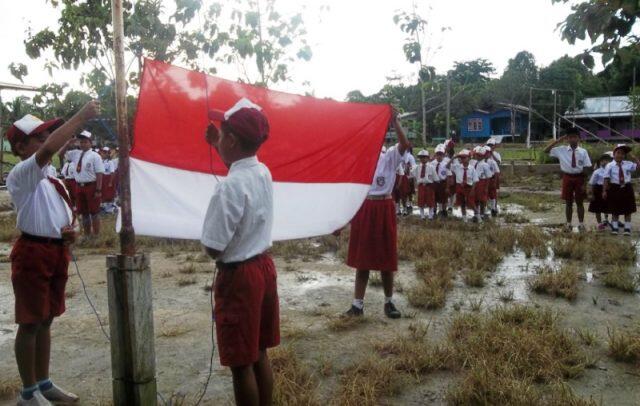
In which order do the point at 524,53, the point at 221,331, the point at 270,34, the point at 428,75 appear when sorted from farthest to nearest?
1. the point at 524,53
2. the point at 428,75
3. the point at 270,34
4. the point at 221,331

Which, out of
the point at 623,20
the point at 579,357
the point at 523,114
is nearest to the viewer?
the point at 623,20

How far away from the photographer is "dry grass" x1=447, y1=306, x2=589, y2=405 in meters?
3.63

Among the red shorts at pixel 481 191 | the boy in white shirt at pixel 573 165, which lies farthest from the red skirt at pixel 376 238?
the red shorts at pixel 481 191

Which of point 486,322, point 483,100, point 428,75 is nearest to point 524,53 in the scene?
point 483,100

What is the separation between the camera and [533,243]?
9.24 m

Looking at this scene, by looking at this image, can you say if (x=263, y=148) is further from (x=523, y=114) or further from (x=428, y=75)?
(x=523, y=114)

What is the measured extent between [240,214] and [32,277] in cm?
159

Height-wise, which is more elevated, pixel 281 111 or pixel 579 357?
pixel 281 111

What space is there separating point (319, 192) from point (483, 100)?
50.5m

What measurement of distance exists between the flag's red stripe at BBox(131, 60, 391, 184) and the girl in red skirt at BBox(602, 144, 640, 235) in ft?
25.7

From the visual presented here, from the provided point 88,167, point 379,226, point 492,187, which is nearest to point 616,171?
point 492,187

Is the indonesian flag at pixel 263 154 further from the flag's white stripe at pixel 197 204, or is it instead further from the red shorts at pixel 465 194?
the red shorts at pixel 465 194

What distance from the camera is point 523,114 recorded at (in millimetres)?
49938

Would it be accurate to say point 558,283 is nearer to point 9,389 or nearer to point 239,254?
point 239,254
